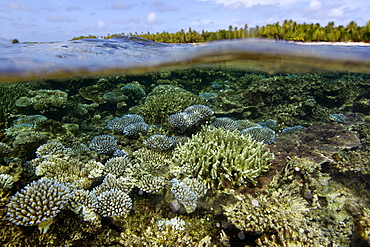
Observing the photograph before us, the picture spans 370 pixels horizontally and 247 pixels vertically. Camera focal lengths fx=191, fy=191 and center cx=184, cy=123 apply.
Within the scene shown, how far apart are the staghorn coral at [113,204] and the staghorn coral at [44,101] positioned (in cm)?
654

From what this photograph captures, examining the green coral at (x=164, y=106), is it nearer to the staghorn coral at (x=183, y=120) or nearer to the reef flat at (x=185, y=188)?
the reef flat at (x=185, y=188)

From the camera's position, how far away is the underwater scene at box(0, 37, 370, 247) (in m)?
3.45

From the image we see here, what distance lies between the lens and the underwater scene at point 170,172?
345cm

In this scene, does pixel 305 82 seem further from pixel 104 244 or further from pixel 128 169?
pixel 104 244

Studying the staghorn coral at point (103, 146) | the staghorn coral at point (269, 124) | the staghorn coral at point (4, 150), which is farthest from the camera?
the staghorn coral at point (269, 124)

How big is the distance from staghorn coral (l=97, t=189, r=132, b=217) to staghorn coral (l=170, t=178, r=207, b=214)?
3.23 ft

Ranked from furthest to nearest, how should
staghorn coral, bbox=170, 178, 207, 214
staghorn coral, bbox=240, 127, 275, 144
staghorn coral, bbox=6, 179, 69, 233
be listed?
staghorn coral, bbox=240, 127, 275, 144
staghorn coral, bbox=170, 178, 207, 214
staghorn coral, bbox=6, 179, 69, 233

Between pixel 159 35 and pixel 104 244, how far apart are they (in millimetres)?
10102

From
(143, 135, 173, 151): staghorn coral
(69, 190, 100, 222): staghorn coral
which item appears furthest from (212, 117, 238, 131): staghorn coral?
(69, 190, 100, 222): staghorn coral

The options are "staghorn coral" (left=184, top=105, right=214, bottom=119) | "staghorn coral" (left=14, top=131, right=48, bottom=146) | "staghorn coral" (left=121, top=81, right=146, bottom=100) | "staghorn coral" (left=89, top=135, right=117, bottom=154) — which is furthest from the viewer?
"staghorn coral" (left=121, top=81, right=146, bottom=100)

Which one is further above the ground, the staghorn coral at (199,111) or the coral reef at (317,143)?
the staghorn coral at (199,111)

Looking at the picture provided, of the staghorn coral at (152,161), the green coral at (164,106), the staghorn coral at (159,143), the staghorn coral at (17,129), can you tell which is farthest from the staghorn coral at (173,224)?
the staghorn coral at (17,129)

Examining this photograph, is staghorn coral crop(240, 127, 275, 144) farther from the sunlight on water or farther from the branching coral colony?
the sunlight on water

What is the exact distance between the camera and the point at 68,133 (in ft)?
24.1
